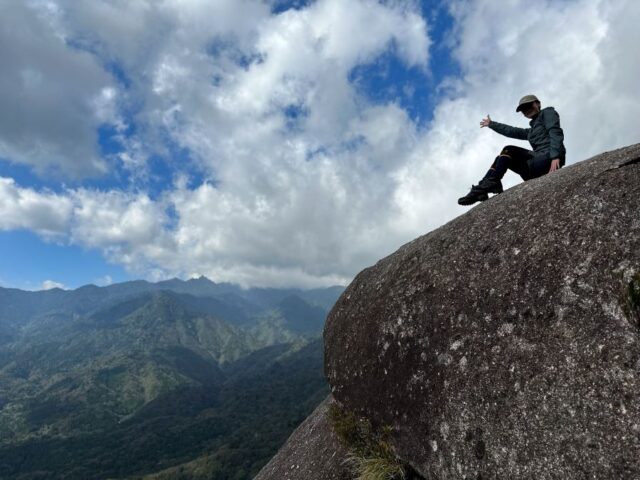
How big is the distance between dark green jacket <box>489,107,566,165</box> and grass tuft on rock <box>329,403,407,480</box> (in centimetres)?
851

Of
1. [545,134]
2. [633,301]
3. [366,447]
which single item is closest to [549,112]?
[545,134]

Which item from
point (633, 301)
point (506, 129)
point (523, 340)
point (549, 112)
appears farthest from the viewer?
point (506, 129)

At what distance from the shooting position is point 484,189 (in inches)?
488

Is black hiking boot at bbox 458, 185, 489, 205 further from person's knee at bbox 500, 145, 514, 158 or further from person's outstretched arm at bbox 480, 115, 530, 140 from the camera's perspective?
person's outstretched arm at bbox 480, 115, 530, 140

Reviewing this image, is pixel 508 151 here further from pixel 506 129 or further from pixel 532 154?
pixel 506 129

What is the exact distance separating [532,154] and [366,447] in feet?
30.1

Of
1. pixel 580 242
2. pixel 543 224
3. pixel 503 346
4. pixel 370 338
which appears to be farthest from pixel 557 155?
pixel 370 338

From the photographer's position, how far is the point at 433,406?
27.7ft

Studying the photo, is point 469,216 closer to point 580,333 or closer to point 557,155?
point 557,155

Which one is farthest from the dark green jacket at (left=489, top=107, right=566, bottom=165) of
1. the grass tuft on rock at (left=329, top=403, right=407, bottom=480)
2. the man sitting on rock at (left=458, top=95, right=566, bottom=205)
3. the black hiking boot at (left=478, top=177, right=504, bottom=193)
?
the grass tuft on rock at (left=329, top=403, right=407, bottom=480)

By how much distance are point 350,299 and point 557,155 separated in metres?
7.10

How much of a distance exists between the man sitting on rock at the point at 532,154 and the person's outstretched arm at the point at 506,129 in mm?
31

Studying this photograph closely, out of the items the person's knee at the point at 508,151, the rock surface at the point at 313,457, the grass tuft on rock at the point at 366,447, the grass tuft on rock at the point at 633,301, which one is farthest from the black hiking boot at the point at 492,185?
the rock surface at the point at 313,457

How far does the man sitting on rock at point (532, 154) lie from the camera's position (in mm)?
11391
